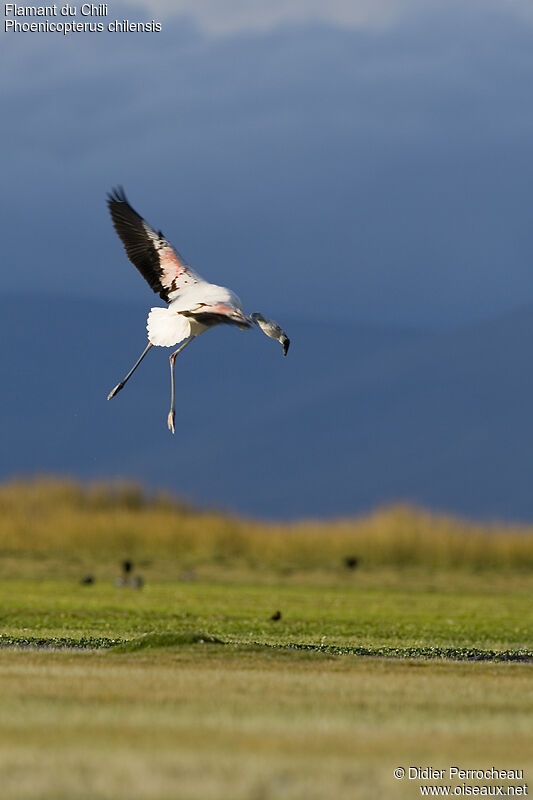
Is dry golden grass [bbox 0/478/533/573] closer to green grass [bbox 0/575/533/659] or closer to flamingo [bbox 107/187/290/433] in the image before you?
green grass [bbox 0/575/533/659]

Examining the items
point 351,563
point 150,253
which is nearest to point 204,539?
point 351,563

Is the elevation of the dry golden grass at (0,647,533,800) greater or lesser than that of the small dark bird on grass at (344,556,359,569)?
lesser

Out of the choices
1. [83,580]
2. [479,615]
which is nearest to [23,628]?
[479,615]

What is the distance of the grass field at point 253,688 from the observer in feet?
29.6

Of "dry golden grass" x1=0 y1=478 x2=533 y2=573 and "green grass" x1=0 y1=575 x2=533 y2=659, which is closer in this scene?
"green grass" x1=0 y1=575 x2=533 y2=659

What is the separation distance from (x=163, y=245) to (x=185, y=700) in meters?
8.00

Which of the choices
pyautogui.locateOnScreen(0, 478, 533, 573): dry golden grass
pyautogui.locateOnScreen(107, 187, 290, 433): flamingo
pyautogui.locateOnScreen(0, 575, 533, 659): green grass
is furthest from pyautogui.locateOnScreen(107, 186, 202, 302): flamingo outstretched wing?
pyautogui.locateOnScreen(0, 478, 533, 573): dry golden grass

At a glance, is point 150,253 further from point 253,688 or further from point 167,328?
point 253,688

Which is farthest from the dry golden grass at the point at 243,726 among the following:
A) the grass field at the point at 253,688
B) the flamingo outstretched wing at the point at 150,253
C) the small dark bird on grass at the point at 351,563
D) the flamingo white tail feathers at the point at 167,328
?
the small dark bird on grass at the point at 351,563

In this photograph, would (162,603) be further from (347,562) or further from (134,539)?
(134,539)

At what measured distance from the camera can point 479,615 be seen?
28766 mm

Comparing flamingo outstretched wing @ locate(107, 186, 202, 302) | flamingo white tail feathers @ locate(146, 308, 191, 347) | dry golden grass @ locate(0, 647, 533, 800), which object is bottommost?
dry golden grass @ locate(0, 647, 533, 800)

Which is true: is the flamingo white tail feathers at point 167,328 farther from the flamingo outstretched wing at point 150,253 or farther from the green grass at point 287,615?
the green grass at point 287,615

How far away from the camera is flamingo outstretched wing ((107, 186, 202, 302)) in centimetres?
1856
